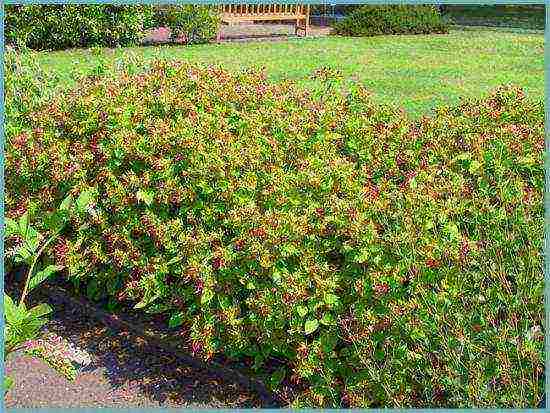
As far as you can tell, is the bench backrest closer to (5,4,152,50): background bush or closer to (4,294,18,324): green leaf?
(5,4,152,50): background bush

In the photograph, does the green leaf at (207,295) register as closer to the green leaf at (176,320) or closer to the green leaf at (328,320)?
the green leaf at (176,320)

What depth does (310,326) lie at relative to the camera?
9.65 ft

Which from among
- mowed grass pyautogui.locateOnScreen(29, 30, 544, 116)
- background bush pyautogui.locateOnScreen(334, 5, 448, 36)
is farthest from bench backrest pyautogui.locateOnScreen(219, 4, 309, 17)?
mowed grass pyautogui.locateOnScreen(29, 30, 544, 116)

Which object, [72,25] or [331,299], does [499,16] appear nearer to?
[72,25]

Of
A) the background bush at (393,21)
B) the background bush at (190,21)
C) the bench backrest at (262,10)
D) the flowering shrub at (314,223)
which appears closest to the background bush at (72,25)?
the background bush at (190,21)

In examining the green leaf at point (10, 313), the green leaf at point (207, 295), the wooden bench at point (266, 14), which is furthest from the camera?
the wooden bench at point (266, 14)

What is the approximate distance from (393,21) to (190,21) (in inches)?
145

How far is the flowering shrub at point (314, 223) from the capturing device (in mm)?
2748

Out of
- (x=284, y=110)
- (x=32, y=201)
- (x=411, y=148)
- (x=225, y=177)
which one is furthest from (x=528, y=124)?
(x=32, y=201)

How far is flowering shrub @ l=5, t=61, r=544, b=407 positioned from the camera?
2748mm

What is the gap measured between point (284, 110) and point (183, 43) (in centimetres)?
1021

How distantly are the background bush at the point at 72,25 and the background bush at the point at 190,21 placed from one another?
2.60 feet

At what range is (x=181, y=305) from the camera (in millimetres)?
3436

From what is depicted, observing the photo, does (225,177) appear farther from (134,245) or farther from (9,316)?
(9,316)
